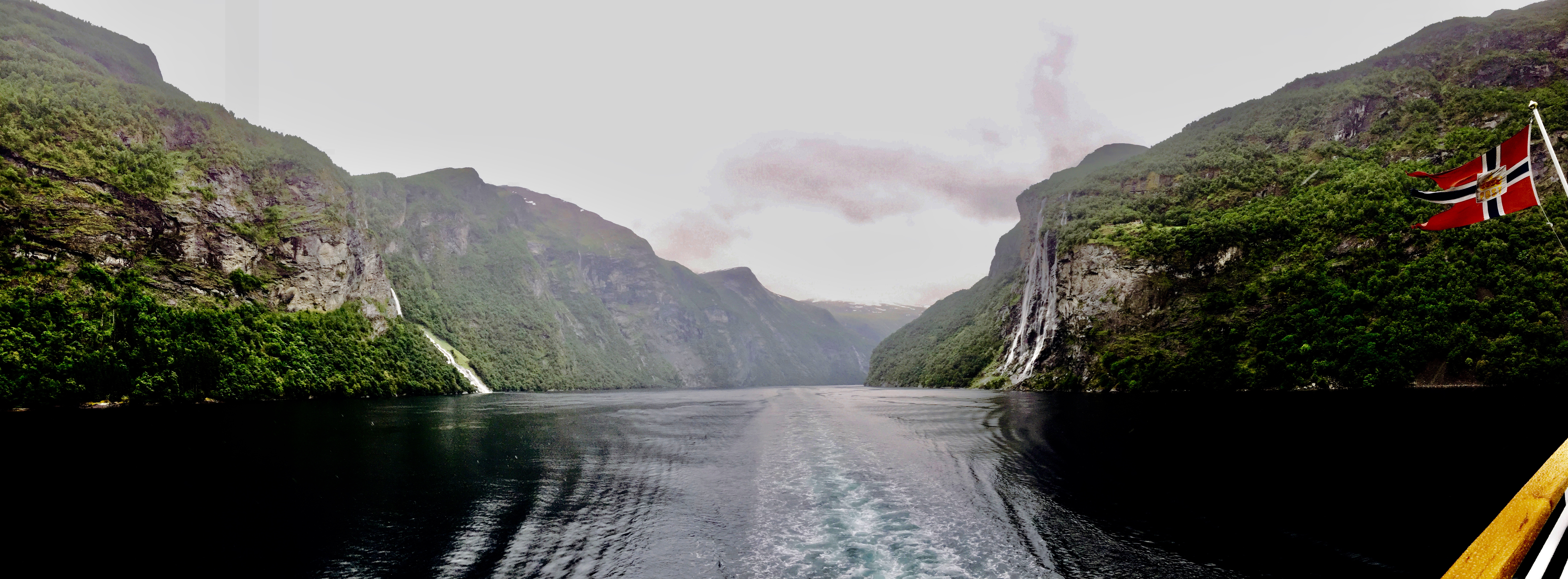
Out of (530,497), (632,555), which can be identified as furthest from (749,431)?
(632,555)

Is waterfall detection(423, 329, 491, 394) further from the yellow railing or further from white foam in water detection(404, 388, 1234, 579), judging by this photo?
the yellow railing

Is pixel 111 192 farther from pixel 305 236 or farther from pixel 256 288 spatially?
pixel 305 236

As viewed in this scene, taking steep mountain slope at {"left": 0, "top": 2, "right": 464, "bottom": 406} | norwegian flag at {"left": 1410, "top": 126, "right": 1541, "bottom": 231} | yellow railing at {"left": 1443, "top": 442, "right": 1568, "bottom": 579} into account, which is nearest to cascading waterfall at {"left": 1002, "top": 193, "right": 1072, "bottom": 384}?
norwegian flag at {"left": 1410, "top": 126, "right": 1541, "bottom": 231}

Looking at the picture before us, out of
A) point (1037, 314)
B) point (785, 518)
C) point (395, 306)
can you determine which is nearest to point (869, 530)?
point (785, 518)

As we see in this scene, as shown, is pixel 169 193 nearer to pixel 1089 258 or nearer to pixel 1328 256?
pixel 1089 258

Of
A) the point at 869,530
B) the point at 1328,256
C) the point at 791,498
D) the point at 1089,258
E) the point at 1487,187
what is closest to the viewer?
the point at 1487,187

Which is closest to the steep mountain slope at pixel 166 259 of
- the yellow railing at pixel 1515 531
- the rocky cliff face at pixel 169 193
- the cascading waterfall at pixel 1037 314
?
the rocky cliff face at pixel 169 193

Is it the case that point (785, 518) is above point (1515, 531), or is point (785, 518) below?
below
